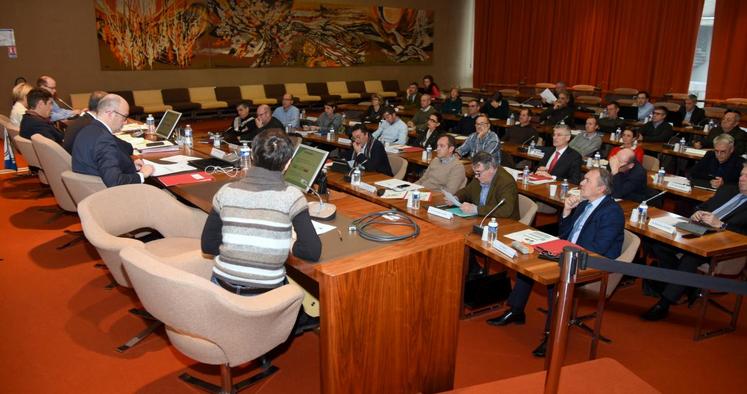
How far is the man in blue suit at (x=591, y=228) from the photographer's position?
3.59 meters

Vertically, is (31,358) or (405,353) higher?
(405,353)

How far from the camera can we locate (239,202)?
239 cm

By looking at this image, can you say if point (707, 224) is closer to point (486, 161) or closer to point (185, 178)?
point (486, 161)

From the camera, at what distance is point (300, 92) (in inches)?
551

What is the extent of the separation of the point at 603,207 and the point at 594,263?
2131mm

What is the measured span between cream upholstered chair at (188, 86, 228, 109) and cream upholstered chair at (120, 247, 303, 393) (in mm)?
10516

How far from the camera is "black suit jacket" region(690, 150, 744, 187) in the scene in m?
6.03

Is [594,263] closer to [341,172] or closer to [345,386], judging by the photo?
[345,386]

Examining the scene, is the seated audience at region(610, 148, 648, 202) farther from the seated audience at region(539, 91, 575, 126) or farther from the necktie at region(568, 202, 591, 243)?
the seated audience at region(539, 91, 575, 126)

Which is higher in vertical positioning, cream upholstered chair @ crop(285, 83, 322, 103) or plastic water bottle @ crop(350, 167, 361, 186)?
cream upholstered chair @ crop(285, 83, 322, 103)

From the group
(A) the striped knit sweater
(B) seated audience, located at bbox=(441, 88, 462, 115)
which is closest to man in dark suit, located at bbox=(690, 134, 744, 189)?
(A) the striped knit sweater

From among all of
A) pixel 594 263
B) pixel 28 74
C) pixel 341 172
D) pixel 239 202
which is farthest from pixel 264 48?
pixel 594 263

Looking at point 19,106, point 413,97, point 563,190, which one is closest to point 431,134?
point 563,190

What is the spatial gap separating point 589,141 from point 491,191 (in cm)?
376
